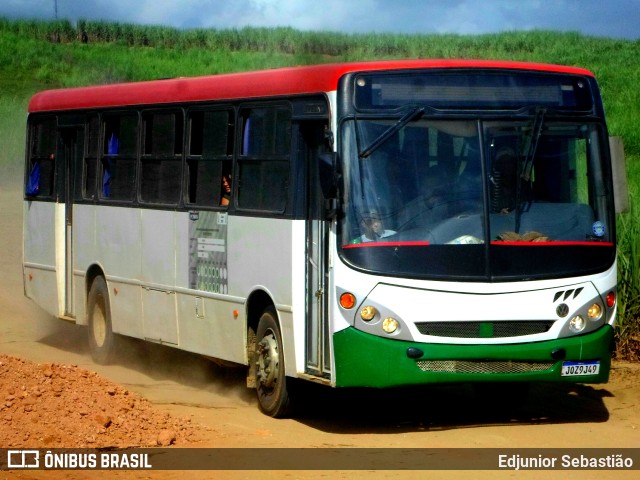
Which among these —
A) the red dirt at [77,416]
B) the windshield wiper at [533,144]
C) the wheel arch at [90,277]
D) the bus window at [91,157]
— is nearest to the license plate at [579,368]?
the windshield wiper at [533,144]

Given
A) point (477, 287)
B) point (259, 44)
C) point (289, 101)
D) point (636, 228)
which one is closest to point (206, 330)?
point (289, 101)

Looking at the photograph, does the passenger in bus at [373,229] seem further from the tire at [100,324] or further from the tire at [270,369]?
the tire at [100,324]

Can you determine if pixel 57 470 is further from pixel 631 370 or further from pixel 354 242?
pixel 631 370

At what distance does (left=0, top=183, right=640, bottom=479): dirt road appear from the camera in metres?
10.5

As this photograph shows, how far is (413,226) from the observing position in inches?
427

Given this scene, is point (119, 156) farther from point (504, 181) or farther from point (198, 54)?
point (198, 54)

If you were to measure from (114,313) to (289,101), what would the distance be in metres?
4.81

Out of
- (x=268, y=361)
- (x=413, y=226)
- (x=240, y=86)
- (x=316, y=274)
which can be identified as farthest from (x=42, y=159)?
(x=413, y=226)

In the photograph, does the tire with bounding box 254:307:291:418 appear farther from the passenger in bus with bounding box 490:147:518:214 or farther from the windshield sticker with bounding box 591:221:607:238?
the windshield sticker with bounding box 591:221:607:238

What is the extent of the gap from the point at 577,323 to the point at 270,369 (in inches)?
100

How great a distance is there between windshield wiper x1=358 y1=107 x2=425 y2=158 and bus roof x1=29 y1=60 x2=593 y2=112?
1.28 ft

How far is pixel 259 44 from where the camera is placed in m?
55.1

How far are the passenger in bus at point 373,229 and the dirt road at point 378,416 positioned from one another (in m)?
1.49

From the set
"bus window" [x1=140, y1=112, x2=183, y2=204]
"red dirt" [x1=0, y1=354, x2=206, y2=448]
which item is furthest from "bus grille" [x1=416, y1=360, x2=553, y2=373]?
"bus window" [x1=140, y1=112, x2=183, y2=204]
